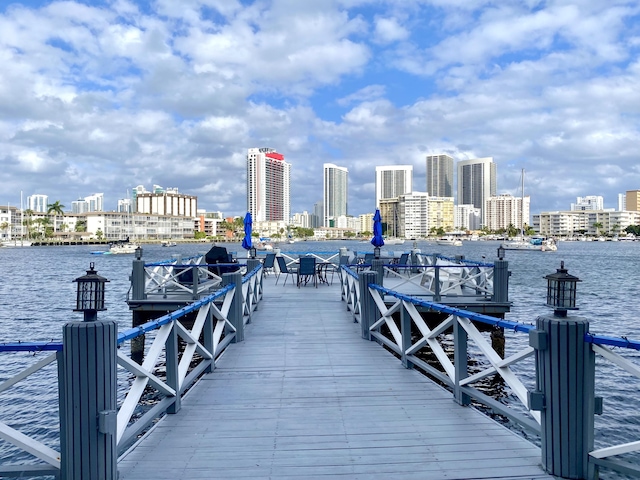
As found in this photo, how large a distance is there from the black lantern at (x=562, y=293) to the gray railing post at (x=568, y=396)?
0.33 feet

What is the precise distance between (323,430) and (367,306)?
14.0 ft

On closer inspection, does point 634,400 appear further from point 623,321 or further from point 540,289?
point 540,289

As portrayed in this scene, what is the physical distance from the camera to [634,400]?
1105 cm

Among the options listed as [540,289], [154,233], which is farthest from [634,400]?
[154,233]

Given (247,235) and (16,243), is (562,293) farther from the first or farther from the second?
(16,243)

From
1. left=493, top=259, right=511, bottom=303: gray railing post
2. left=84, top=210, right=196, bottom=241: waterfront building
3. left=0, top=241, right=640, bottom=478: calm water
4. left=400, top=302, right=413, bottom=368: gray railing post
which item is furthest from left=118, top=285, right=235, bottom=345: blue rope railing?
left=84, top=210, right=196, bottom=241: waterfront building

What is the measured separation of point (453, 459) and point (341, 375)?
2.70 metres

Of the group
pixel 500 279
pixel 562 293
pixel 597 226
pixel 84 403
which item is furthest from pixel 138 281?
pixel 597 226

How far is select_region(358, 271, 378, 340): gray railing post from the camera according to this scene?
8703mm

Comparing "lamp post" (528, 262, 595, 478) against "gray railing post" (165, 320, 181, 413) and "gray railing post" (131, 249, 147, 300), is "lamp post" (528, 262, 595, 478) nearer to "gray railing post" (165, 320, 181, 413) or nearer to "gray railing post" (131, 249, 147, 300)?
"gray railing post" (165, 320, 181, 413)

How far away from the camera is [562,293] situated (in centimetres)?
362

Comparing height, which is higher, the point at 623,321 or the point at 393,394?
the point at 393,394

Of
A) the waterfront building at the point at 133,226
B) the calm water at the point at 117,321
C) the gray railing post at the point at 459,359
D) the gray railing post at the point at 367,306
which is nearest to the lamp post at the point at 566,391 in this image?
the gray railing post at the point at 459,359

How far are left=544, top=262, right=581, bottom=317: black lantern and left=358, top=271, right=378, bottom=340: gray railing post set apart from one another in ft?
16.7
